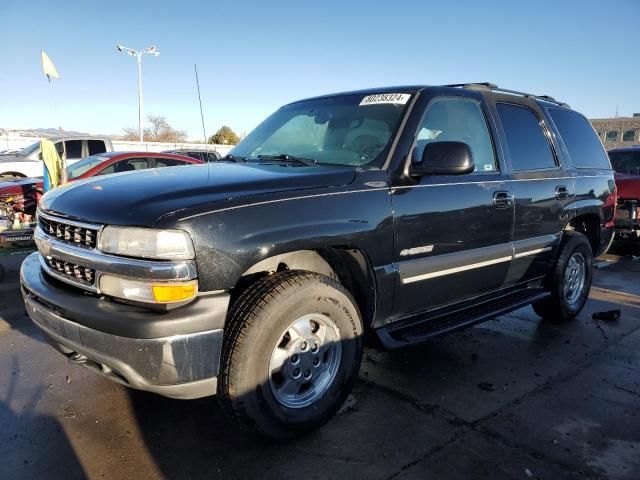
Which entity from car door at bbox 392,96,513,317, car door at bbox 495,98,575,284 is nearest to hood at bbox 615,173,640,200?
car door at bbox 495,98,575,284

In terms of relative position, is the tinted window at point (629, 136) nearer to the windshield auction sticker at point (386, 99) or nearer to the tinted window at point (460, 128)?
the tinted window at point (460, 128)

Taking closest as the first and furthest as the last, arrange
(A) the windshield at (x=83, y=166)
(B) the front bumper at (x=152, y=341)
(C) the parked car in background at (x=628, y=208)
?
1. (B) the front bumper at (x=152, y=341)
2. (C) the parked car in background at (x=628, y=208)
3. (A) the windshield at (x=83, y=166)

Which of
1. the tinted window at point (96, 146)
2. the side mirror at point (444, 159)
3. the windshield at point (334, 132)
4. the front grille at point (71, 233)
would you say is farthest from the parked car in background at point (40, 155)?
the side mirror at point (444, 159)

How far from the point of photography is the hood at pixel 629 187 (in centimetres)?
831

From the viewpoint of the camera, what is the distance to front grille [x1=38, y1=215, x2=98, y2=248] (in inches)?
97.0

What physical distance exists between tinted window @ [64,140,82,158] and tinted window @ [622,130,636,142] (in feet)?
123

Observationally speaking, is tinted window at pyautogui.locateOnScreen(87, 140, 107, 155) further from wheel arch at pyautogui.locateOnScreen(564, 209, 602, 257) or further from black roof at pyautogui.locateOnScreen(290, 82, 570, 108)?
wheel arch at pyautogui.locateOnScreen(564, 209, 602, 257)

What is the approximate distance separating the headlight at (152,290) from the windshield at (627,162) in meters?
9.42

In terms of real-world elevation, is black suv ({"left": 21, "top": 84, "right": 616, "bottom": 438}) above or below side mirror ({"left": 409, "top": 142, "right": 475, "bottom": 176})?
below

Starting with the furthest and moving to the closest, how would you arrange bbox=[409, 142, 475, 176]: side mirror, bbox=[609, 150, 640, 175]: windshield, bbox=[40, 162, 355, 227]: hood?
1. bbox=[609, 150, 640, 175]: windshield
2. bbox=[409, 142, 475, 176]: side mirror
3. bbox=[40, 162, 355, 227]: hood

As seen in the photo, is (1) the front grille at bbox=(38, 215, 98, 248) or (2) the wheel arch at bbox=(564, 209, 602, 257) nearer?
(1) the front grille at bbox=(38, 215, 98, 248)

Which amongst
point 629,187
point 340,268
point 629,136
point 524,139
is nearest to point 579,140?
point 524,139

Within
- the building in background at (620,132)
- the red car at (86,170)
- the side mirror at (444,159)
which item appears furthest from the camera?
the building in background at (620,132)

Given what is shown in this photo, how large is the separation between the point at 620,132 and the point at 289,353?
43.5 metres
